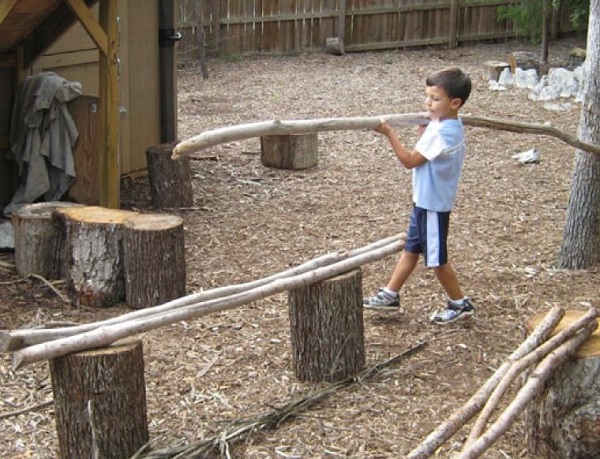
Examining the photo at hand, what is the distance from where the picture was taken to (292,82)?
14.8 meters

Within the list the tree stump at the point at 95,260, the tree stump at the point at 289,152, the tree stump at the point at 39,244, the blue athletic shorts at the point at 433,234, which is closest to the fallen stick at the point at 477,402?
the blue athletic shorts at the point at 433,234

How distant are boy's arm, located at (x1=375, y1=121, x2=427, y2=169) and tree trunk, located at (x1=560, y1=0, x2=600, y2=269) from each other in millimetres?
1595

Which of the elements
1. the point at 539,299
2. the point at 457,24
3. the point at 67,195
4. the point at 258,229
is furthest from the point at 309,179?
the point at 457,24

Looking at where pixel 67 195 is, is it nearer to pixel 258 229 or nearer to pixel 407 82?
pixel 258 229

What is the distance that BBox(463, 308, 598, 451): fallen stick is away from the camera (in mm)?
3674

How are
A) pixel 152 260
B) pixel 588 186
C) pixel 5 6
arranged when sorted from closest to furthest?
pixel 152 260
pixel 5 6
pixel 588 186

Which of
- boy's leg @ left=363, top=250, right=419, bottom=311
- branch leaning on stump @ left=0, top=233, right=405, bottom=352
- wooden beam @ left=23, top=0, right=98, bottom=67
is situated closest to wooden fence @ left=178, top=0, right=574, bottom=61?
wooden beam @ left=23, top=0, right=98, bottom=67

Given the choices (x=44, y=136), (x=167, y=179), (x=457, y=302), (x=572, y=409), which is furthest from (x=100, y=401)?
(x=167, y=179)

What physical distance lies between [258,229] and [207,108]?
17.7 feet

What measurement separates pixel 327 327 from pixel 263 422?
675 mm

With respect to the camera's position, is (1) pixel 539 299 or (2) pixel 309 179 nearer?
(1) pixel 539 299

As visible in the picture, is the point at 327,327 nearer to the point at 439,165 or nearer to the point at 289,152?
the point at 439,165

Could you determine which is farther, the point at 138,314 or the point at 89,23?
the point at 89,23

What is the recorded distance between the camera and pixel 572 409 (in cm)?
412
